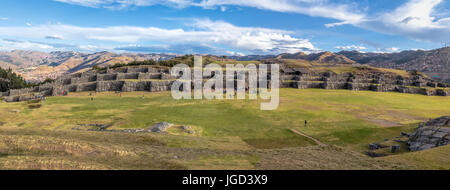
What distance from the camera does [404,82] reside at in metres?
80.9

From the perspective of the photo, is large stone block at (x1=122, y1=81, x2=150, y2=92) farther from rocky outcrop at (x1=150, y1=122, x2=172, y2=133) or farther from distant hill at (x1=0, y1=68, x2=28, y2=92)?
distant hill at (x1=0, y1=68, x2=28, y2=92)

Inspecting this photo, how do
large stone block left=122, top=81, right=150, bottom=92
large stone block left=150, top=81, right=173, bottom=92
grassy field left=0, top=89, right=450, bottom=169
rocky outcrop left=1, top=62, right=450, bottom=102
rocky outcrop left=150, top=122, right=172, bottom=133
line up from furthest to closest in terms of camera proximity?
large stone block left=150, top=81, right=173, bottom=92 < large stone block left=122, top=81, right=150, bottom=92 < rocky outcrop left=1, top=62, right=450, bottom=102 < rocky outcrop left=150, top=122, right=172, bottom=133 < grassy field left=0, top=89, right=450, bottom=169

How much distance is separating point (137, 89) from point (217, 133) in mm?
44281

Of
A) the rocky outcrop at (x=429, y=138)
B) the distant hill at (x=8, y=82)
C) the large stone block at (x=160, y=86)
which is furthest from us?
the distant hill at (x=8, y=82)

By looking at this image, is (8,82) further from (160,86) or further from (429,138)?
(429,138)

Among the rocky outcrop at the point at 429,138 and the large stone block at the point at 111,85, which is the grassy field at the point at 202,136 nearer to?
the rocky outcrop at the point at 429,138

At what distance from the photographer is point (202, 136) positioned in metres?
24.0

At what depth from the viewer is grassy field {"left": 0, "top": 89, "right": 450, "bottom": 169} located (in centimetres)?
1118

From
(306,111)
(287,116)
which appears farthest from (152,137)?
(306,111)

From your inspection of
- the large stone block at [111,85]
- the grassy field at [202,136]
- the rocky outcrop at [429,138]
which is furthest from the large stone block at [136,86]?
the rocky outcrop at [429,138]

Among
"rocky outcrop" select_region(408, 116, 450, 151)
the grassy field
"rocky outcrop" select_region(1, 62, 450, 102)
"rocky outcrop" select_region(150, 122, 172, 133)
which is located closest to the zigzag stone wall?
"rocky outcrop" select_region(1, 62, 450, 102)

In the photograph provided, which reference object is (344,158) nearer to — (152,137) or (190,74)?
(152,137)

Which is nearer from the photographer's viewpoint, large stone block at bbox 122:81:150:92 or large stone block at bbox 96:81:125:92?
large stone block at bbox 122:81:150:92

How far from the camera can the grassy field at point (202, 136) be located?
440 inches
